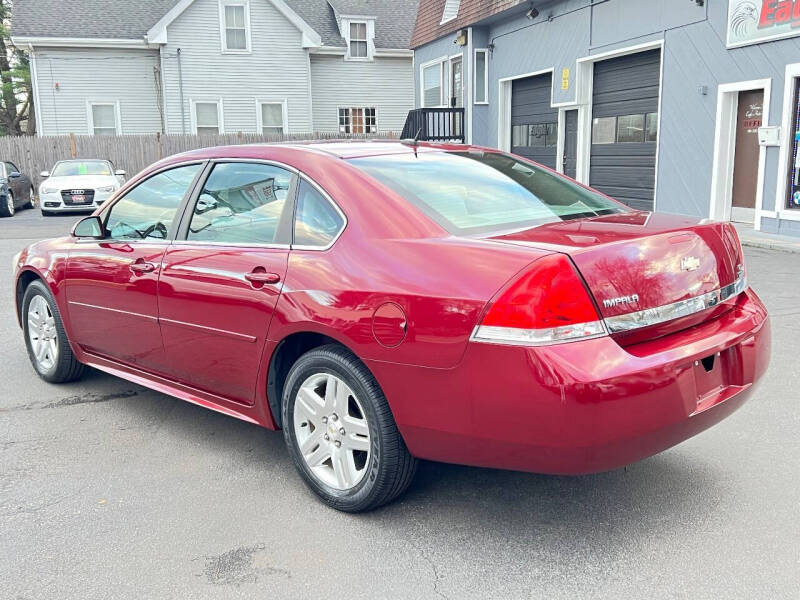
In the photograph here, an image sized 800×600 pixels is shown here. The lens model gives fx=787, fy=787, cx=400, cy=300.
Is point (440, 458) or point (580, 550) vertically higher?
point (440, 458)

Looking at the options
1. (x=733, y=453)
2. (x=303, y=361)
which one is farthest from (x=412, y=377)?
(x=733, y=453)

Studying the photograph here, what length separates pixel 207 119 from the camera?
1185 inches

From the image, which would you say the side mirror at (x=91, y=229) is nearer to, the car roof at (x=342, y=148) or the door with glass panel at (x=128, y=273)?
the door with glass panel at (x=128, y=273)

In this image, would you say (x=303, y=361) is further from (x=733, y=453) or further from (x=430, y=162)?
(x=733, y=453)

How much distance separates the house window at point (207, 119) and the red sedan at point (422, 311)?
26.8 meters

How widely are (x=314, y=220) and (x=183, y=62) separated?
91.5 ft

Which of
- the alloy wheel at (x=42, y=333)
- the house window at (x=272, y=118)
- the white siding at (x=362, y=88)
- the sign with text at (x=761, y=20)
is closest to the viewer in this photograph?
the alloy wheel at (x=42, y=333)

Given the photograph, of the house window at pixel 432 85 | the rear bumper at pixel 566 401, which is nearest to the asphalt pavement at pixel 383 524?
the rear bumper at pixel 566 401

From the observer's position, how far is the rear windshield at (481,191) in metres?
3.42

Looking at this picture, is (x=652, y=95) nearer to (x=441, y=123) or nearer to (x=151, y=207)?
(x=441, y=123)

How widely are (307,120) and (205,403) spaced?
28.3m

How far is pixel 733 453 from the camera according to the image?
3.93m

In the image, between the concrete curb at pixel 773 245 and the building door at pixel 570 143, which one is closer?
the concrete curb at pixel 773 245

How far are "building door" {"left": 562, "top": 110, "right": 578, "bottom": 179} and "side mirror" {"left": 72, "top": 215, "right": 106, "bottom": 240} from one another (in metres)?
14.7
